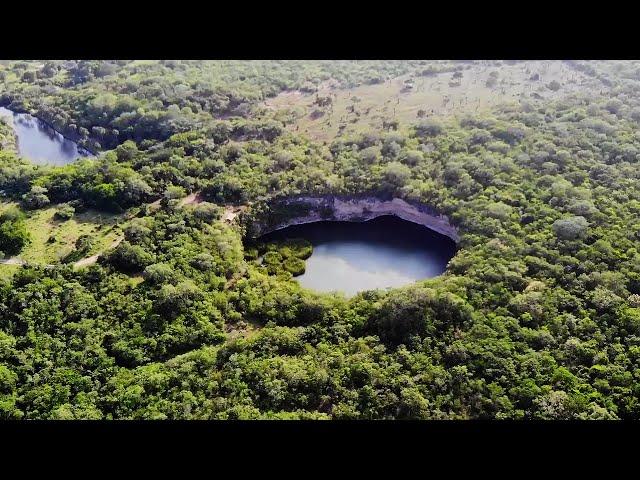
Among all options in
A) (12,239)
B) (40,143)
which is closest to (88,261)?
(12,239)

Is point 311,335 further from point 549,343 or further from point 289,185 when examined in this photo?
point 289,185

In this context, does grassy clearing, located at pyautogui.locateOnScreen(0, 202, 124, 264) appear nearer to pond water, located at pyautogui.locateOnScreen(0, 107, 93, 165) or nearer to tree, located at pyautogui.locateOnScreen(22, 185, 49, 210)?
tree, located at pyautogui.locateOnScreen(22, 185, 49, 210)

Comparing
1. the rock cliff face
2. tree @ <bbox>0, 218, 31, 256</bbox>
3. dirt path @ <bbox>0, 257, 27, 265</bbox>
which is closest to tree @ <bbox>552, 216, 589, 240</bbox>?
the rock cliff face

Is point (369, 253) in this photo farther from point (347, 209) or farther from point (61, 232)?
point (61, 232)

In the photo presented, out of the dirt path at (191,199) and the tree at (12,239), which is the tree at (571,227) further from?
the tree at (12,239)

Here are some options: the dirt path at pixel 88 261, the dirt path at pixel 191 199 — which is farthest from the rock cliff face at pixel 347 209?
the dirt path at pixel 88 261

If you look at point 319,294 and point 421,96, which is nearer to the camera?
point 319,294
